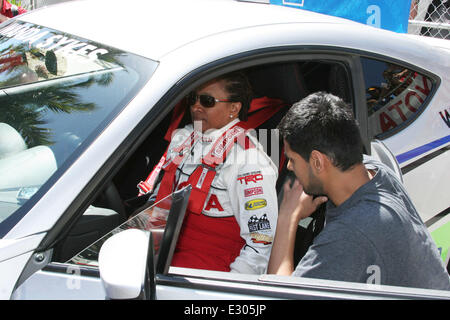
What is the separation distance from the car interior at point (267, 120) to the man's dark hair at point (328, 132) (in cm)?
34

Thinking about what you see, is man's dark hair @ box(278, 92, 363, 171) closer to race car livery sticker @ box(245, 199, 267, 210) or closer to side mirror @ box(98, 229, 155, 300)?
race car livery sticker @ box(245, 199, 267, 210)

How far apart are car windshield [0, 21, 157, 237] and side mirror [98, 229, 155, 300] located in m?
0.31

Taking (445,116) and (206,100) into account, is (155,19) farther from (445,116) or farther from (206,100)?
(445,116)

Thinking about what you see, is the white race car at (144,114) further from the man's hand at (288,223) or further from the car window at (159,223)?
the man's hand at (288,223)

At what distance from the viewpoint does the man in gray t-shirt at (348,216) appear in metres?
A: 1.39

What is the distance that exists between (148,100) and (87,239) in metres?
0.45

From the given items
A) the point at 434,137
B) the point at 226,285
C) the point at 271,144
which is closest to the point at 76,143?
the point at 226,285

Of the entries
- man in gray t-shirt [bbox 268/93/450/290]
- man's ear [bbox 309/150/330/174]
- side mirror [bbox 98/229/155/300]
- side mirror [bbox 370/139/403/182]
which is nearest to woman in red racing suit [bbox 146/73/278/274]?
man in gray t-shirt [bbox 268/93/450/290]

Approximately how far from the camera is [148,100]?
135 cm

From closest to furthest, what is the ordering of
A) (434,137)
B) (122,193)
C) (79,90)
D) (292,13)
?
1. (79,90)
2. (292,13)
3. (434,137)
4. (122,193)

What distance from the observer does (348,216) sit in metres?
1.45

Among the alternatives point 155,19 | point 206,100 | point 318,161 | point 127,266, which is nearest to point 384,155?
Result: point 318,161

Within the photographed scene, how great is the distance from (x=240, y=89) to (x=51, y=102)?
2.57 ft
